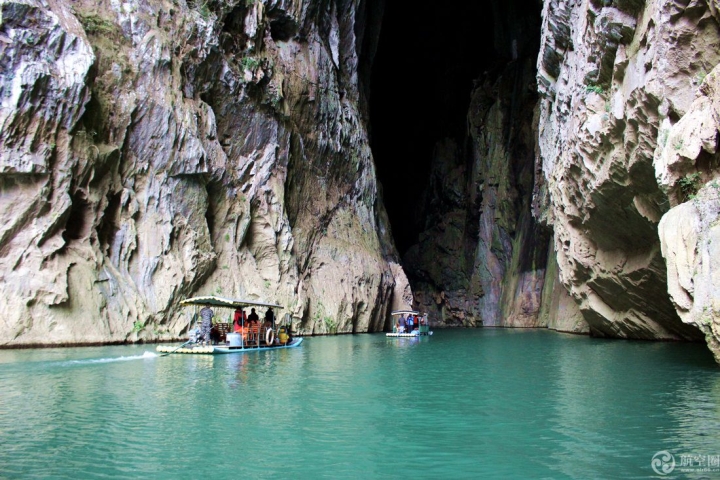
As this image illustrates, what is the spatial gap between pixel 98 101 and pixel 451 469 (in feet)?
83.4

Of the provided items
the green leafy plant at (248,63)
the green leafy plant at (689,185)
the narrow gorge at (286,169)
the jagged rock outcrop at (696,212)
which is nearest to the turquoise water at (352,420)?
the jagged rock outcrop at (696,212)

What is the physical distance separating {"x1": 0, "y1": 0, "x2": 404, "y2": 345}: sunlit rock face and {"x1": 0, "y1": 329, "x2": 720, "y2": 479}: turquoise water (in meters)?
7.76

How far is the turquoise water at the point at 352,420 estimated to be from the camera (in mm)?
7164

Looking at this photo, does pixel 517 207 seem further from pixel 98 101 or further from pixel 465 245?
pixel 98 101

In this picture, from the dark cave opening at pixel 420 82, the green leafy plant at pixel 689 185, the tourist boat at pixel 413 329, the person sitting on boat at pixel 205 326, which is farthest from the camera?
the dark cave opening at pixel 420 82

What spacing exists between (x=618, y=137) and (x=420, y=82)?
57.2 metres

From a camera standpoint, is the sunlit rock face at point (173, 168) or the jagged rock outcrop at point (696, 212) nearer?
the jagged rock outcrop at point (696, 212)

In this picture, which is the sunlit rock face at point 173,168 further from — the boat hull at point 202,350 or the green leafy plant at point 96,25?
the boat hull at point 202,350

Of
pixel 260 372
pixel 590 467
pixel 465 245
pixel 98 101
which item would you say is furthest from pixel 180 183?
pixel 465 245

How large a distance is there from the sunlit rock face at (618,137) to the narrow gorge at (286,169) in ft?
0.30

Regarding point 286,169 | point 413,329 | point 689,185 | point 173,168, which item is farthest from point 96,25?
point 413,329

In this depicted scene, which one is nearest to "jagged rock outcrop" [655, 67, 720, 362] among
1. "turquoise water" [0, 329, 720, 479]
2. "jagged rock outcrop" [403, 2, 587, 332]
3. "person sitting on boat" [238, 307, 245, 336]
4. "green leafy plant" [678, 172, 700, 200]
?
"green leafy plant" [678, 172, 700, 200]

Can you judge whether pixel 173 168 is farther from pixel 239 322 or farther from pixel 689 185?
pixel 689 185

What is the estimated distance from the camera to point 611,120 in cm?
1948
